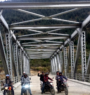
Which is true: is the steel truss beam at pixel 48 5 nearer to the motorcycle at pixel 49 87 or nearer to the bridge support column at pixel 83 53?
the bridge support column at pixel 83 53

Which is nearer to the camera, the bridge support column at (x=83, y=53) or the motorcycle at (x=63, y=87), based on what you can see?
the motorcycle at (x=63, y=87)

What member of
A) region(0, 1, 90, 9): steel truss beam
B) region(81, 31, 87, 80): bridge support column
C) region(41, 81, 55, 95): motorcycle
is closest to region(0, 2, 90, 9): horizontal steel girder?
region(0, 1, 90, 9): steel truss beam

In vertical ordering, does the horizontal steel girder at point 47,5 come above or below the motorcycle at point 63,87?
above

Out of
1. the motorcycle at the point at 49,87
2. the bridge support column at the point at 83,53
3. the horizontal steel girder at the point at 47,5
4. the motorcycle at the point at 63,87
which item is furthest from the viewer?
the bridge support column at the point at 83,53

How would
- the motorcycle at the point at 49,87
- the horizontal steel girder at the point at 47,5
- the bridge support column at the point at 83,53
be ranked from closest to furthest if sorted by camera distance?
the motorcycle at the point at 49,87, the horizontal steel girder at the point at 47,5, the bridge support column at the point at 83,53

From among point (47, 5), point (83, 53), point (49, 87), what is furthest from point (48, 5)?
point (83, 53)

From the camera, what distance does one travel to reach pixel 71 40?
20.7 m

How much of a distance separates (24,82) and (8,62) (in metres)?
7.40

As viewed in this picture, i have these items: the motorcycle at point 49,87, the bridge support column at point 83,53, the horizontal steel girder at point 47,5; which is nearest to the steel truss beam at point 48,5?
the horizontal steel girder at point 47,5

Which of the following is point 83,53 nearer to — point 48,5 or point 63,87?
point 48,5

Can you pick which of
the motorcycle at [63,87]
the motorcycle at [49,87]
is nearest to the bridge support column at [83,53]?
the motorcycle at [63,87]

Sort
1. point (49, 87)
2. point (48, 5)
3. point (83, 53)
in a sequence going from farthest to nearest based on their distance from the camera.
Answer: point (83, 53)
point (48, 5)
point (49, 87)

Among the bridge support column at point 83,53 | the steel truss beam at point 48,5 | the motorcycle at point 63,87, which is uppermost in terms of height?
the steel truss beam at point 48,5

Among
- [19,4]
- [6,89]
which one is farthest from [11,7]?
[6,89]
